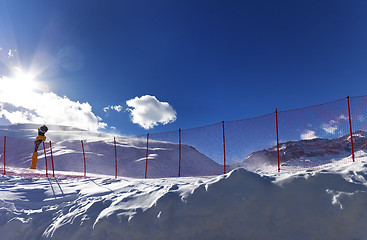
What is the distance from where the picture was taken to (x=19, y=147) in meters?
21.4

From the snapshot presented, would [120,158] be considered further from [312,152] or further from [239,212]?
[239,212]

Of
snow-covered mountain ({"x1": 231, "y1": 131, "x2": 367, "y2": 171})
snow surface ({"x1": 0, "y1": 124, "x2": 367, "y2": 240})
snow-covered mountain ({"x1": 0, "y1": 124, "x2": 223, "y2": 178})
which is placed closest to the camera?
snow surface ({"x1": 0, "y1": 124, "x2": 367, "y2": 240})

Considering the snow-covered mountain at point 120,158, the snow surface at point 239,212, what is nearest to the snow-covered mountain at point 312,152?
the snow surface at point 239,212

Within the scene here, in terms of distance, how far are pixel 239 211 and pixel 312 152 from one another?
1047cm

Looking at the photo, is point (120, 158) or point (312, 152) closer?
point (312, 152)

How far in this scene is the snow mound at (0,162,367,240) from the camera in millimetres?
3053

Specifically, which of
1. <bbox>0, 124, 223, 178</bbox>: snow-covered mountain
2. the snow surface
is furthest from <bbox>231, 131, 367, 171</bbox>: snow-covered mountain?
<bbox>0, 124, 223, 178</bbox>: snow-covered mountain

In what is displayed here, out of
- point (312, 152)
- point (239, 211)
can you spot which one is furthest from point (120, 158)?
point (239, 211)

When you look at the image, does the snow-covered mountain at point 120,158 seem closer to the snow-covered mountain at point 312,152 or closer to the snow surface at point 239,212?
the snow-covered mountain at point 312,152

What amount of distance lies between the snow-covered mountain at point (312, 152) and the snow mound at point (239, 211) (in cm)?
628

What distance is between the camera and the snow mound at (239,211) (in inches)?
120

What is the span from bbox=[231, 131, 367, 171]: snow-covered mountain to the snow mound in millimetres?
6284

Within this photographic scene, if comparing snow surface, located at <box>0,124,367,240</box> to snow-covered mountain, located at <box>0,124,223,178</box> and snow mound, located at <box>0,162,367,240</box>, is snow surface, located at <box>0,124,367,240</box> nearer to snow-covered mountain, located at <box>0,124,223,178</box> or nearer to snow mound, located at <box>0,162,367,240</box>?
snow mound, located at <box>0,162,367,240</box>

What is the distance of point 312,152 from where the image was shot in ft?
39.6
